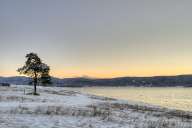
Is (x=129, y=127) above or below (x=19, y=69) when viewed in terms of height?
below

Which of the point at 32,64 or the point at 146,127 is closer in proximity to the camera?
the point at 146,127

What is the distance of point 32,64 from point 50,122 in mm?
53880

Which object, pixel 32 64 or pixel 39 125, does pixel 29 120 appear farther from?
pixel 32 64

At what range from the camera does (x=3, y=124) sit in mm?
19922

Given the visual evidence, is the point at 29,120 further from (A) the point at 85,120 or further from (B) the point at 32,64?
(B) the point at 32,64

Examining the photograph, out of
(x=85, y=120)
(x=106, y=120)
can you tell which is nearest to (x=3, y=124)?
(x=85, y=120)

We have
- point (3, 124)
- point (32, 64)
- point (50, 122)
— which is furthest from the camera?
point (32, 64)

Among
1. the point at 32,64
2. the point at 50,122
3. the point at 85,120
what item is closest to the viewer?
the point at 50,122

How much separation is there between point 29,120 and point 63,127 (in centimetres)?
294

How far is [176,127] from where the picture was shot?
78.8 ft

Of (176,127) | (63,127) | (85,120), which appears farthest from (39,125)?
(176,127)

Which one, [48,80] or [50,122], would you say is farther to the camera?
[48,80]

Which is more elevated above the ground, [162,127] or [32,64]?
[32,64]

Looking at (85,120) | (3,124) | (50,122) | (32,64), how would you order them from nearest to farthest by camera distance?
1. (3,124)
2. (50,122)
3. (85,120)
4. (32,64)
